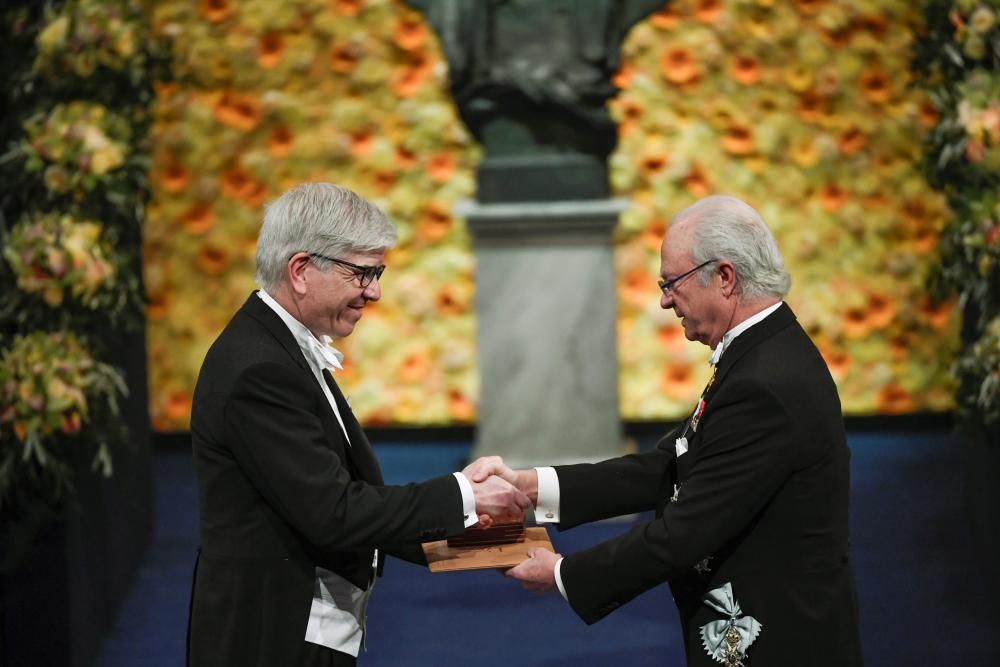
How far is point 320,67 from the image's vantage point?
5.80 m

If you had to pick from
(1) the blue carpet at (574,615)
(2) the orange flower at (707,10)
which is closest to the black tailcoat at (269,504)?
(1) the blue carpet at (574,615)

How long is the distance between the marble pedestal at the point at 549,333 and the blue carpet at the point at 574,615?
15.7 inches

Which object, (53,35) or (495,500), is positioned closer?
(495,500)

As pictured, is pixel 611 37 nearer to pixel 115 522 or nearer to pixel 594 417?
pixel 594 417

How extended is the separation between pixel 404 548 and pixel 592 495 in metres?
0.40

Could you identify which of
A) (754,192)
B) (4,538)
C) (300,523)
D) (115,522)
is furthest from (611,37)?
(300,523)

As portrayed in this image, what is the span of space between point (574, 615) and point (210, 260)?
2.71 meters

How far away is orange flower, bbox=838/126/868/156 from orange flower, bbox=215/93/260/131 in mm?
2615

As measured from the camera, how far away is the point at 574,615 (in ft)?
13.1

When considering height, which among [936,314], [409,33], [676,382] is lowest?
[676,382]

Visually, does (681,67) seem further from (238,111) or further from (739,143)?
(238,111)

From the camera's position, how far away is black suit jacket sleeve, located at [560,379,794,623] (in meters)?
2.10

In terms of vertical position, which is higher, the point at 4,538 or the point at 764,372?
the point at 764,372

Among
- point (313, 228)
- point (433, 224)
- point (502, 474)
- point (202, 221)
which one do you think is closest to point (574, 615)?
point (502, 474)
